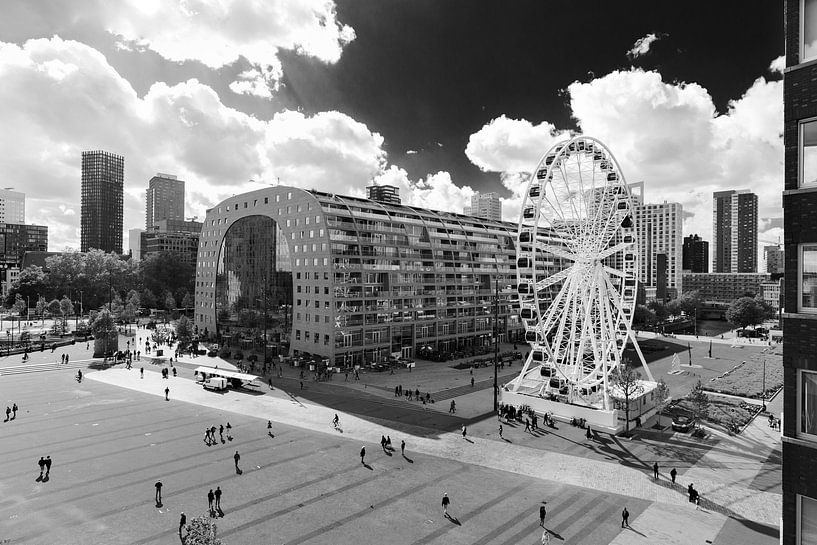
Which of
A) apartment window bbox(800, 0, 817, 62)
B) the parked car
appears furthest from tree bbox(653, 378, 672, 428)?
apartment window bbox(800, 0, 817, 62)

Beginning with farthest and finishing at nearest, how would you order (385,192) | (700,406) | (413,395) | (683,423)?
(385,192) → (413,395) → (700,406) → (683,423)

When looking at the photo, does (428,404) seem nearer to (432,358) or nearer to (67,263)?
(432,358)

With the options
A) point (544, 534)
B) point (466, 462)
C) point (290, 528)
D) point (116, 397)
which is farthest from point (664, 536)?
point (116, 397)

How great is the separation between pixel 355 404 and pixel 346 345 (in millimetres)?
23841

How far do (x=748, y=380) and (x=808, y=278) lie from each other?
6706 centimetres

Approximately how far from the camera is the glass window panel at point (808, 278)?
11.7m

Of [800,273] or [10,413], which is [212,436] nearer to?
[10,413]

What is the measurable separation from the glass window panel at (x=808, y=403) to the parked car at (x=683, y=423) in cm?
3680

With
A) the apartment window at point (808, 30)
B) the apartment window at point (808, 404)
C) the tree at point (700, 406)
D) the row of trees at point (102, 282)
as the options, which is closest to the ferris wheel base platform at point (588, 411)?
the tree at point (700, 406)

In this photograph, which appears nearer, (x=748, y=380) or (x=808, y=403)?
(x=808, y=403)

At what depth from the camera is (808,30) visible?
1193 centimetres

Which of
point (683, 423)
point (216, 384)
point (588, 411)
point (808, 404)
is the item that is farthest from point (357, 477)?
point (216, 384)

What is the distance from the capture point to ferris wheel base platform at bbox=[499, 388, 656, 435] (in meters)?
43.5

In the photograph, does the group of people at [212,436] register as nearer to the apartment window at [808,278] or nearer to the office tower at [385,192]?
the apartment window at [808,278]
